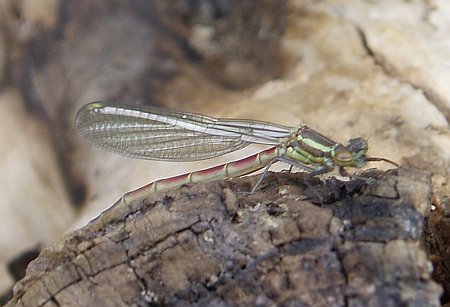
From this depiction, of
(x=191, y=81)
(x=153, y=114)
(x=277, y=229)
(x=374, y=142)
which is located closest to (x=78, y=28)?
(x=191, y=81)

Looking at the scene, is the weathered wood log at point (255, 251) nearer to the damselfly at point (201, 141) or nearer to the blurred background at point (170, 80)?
the damselfly at point (201, 141)

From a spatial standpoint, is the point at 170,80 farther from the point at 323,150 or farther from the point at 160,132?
the point at 323,150

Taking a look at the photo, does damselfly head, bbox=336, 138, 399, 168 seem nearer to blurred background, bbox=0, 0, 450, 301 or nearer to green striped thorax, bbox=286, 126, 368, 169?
green striped thorax, bbox=286, 126, 368, 169

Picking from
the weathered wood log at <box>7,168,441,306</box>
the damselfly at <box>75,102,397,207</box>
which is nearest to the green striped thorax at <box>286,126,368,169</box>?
the damselfly at <box>75,102,397,207</box>

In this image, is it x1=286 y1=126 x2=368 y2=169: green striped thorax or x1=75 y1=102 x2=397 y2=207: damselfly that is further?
x1=75 y1=102 x2=397 y2=207: damselfly

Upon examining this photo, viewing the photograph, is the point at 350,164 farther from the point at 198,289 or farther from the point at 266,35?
the point at 266,35

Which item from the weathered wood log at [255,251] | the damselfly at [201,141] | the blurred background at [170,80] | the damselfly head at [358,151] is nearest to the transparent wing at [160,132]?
the damselfly at [201,141]
